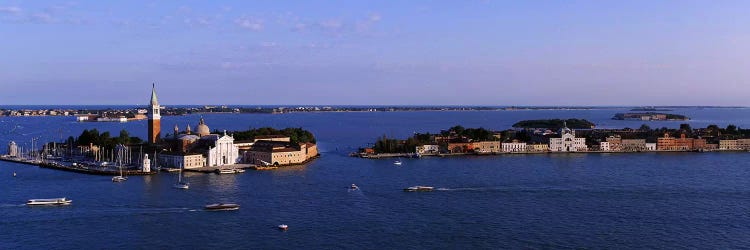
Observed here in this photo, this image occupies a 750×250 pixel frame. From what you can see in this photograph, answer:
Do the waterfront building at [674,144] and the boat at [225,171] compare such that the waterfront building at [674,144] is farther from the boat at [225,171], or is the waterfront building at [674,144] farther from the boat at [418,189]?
the boat at [225,171]

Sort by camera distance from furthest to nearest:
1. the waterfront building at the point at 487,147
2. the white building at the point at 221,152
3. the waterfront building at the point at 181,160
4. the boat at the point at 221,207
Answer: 1. the waterfront building at the point at 487,147
2. the white building at the point at 221,152
3. the waterfront building at the point at 181,160
4. the boat at the point at 221,207

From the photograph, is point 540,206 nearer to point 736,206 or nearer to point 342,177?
point 736,206

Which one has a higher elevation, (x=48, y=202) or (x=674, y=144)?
(x=674, y=144)

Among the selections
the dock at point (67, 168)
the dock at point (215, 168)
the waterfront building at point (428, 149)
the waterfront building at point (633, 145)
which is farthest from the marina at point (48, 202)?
the waterfront building at point (633, 145)

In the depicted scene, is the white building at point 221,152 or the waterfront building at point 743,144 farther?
the waterfront building at point 743,144

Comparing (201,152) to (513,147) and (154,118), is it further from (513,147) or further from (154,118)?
(513,147)

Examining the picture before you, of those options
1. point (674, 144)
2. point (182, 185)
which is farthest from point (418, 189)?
point (674, 144)
